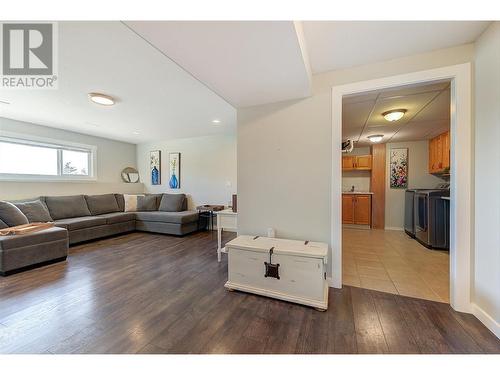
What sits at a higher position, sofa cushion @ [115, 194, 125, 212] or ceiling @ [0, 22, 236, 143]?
ceiling @ [0, 22, 236, 143]

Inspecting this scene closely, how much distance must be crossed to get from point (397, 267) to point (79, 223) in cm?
522

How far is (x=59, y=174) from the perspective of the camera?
14.4ft

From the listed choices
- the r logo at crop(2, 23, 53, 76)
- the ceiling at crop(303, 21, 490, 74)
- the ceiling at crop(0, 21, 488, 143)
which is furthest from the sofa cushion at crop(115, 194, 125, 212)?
the ceiling at crop(303, 21, 490, 74)

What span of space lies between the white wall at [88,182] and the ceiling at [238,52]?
4.39m

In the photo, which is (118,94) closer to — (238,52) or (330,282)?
(238,52)

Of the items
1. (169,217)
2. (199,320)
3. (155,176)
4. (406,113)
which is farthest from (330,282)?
(155,176)

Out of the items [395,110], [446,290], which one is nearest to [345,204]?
[395,110]

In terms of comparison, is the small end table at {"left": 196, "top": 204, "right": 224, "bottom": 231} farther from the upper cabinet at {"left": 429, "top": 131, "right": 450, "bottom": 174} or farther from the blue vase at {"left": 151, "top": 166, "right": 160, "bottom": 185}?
the upper cabinet at {"left": 429, "top": 131, "right": 450, "bottom": 174}

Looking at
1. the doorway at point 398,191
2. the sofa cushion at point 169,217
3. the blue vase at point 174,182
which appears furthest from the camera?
the blue vase at point 174,182

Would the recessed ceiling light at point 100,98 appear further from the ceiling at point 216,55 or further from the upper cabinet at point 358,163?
the upper cabinet at point 358,163

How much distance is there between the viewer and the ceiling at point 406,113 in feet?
7.64

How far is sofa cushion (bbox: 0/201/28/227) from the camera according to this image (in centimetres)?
292

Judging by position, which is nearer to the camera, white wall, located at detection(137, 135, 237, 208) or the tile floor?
the tile floor

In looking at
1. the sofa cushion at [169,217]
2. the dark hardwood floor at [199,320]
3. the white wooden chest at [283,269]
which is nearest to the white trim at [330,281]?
the dark hardwood floor at [199,320]
